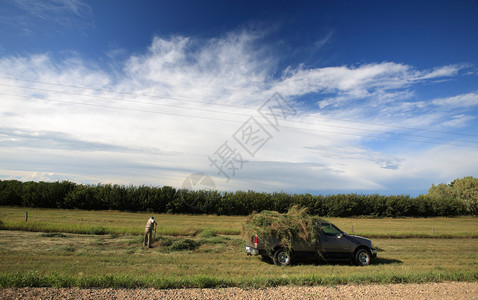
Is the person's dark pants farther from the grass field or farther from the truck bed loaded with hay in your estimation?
the truck bed loaded with hay

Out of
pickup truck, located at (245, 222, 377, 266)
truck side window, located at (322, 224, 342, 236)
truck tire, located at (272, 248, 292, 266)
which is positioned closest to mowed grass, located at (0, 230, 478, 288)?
truck tire, located at (272, 248, 292, 266)

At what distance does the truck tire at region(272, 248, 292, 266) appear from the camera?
11453 mm

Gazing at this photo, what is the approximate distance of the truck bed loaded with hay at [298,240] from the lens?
1151 centimetres

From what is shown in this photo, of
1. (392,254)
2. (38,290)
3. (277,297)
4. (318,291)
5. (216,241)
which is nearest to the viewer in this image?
(38,290)

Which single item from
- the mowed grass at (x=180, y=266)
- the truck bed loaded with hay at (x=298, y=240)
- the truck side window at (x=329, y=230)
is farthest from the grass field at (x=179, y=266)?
the truck side window at (x=329, y=230)

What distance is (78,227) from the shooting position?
19312 mm

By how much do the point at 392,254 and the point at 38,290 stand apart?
615 inches

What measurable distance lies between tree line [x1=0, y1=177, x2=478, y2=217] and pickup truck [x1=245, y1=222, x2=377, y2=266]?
2707 cm

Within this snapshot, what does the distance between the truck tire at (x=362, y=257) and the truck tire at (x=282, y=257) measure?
3.02 m

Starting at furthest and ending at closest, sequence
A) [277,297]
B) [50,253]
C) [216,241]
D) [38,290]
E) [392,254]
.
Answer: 1. [216,241]
2. [392,254]
3. [50,253]
4. [277,297]
5. [38,290]

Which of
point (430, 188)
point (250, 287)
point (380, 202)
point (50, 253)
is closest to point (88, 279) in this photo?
point (250, 287)

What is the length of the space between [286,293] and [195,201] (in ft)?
133

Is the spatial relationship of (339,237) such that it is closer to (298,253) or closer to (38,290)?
(298,253)

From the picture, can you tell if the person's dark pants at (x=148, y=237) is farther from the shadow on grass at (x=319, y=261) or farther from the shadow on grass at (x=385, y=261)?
the shadow on grass at (x=385, y=261)
